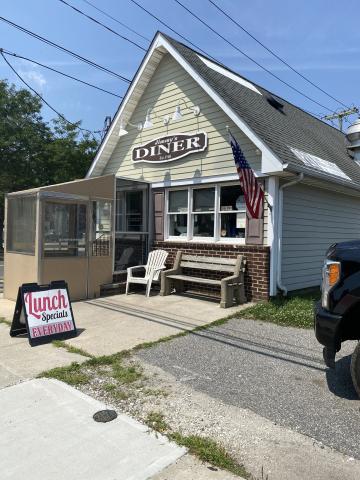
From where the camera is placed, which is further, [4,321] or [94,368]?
[4,321]

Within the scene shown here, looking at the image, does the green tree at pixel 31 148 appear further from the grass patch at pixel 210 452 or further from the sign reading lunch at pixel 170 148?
the grass patch at pixel 210 452

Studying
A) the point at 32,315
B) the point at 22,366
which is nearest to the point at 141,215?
the point at 32,315

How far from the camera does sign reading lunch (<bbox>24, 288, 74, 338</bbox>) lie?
601cm

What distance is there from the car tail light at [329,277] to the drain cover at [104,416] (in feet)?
7.36

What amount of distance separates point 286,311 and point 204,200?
3.74 metres

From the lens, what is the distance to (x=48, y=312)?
6.23 metres

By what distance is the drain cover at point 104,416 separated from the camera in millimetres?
3606

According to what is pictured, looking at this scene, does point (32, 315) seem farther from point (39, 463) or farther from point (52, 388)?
point (39, 463)

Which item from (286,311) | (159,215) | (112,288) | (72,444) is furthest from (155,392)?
(159,215)

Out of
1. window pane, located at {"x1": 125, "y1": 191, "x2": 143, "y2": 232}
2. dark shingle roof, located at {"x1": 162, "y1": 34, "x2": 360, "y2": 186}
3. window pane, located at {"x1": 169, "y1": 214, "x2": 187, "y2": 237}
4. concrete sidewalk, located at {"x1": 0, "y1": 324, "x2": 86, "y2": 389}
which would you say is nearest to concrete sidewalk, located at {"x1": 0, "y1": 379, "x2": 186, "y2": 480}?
concrete sidewalk, located at {"x1": 0, "y1": 324, "x2": 86, "y2": 389}

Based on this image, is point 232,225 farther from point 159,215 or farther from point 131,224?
point 131,224

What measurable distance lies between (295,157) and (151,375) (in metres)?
6.23

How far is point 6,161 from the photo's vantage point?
22.5 metres

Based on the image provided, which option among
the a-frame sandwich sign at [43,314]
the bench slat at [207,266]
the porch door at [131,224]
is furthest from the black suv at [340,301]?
the porch door at [131,224]
